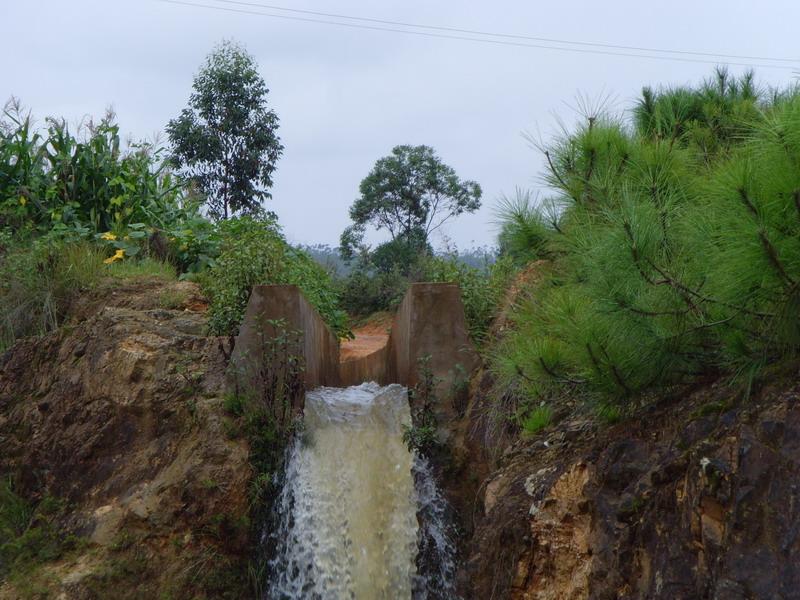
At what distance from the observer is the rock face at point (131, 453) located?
22.3ft

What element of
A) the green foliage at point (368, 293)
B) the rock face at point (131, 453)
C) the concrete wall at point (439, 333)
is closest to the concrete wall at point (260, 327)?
the rock face at point (131, 453)

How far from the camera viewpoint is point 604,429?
4781 mm

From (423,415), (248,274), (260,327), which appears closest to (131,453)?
(260,327)

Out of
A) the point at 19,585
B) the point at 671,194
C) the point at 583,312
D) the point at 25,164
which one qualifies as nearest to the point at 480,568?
the point at 583,312

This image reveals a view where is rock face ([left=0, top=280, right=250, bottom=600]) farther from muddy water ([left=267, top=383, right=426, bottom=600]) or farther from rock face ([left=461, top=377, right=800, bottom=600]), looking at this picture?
rock face ([left=461, top=377, right=800, bottom=600])

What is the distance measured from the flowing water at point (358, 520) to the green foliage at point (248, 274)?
5.17 ft

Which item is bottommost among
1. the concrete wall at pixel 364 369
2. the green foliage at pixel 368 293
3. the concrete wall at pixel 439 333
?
the concrete wall at pixel 364 369

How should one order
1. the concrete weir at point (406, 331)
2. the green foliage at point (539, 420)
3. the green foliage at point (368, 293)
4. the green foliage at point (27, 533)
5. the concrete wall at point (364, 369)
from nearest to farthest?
the green foliage at point (539, 420), the green foliage at point (27, 533), the concrete weir at point (406, 331), the concrete wall at point (364, 369), the green foliage at point (368, 293)

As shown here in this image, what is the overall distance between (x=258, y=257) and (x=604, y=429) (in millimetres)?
5297

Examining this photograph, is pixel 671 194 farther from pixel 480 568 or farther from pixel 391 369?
pixel 391 369

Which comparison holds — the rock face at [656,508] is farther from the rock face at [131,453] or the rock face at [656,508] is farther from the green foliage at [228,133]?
the green foliage at [228,133]

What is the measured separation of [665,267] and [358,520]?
396 centimetres

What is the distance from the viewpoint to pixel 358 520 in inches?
277

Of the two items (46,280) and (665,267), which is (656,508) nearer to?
(665,267)
